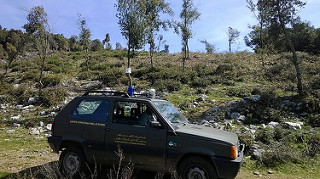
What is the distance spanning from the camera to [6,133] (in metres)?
9.48

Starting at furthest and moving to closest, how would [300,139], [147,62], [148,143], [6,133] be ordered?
[147,62]
[6,133]
[300,139]
[148,143]

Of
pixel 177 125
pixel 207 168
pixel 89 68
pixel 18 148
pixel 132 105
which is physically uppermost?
pixel 89 68

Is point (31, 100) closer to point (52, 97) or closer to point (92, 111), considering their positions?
point (52, 97)

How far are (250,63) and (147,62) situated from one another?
10.2 meters

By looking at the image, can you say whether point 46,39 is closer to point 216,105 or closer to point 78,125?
point 216,105

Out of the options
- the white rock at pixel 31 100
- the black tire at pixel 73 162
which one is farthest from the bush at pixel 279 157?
the white rock at pixel 31 100

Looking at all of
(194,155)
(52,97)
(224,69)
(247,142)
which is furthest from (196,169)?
(224,69)

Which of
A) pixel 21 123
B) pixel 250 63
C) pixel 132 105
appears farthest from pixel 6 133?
pixel 250 63

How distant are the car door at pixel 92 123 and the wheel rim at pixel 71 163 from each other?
1.25 feet

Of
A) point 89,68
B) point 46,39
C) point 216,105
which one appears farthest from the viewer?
point 89,68

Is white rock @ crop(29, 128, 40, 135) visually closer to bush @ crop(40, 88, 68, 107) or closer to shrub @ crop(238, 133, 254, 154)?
bush @ crop(40, 88, 68, 107)

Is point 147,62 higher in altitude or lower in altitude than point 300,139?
higher

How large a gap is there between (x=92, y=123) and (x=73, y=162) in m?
0.91

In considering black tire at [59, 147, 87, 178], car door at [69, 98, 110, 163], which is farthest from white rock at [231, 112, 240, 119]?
black tire at [59, 147, 87, 178]
